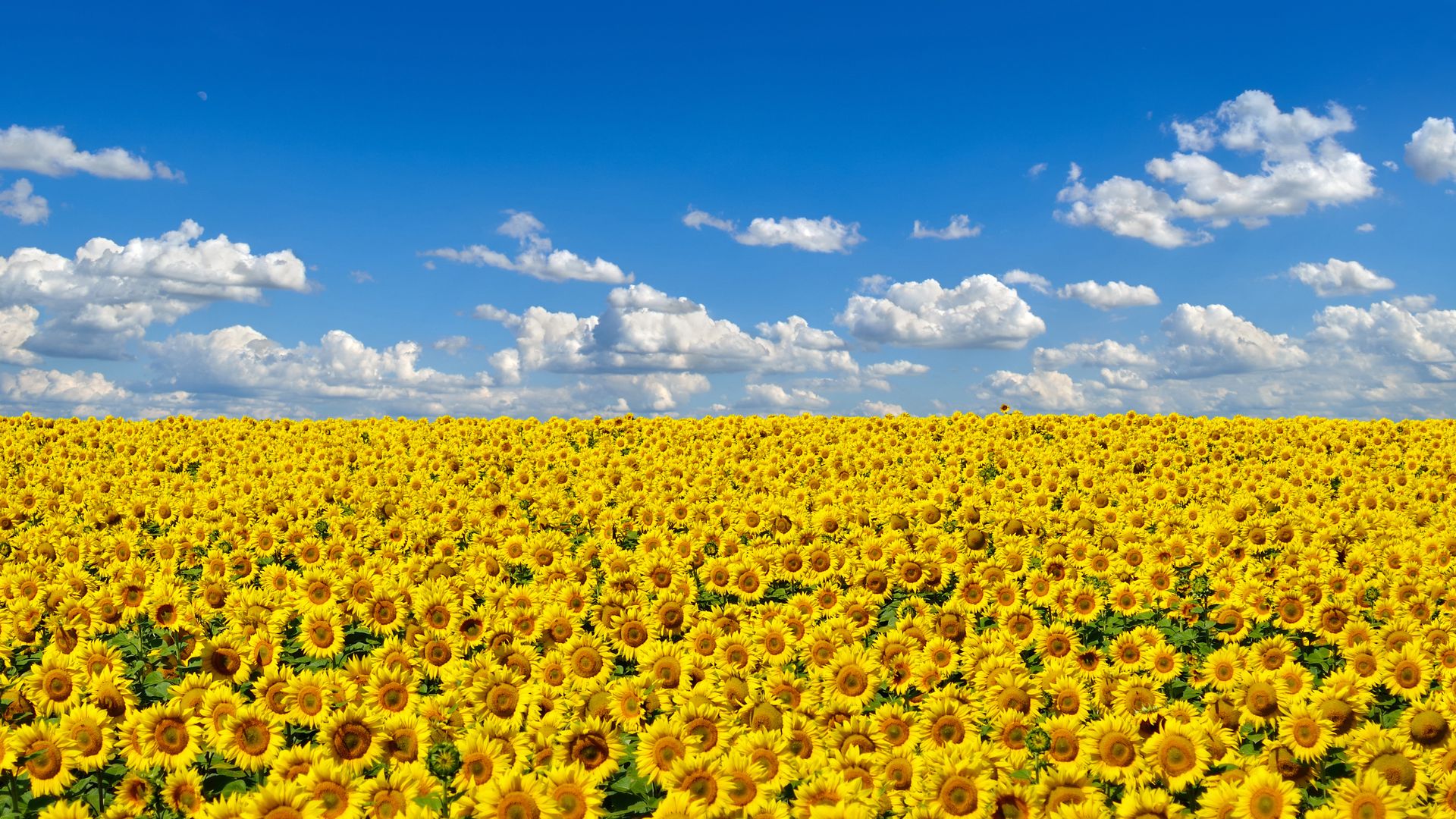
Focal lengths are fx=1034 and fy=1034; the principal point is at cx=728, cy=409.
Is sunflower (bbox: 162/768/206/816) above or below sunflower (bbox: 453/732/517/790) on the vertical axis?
below

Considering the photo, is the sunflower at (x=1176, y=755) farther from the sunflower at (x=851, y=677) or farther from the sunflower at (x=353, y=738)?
the sunflower at (x=353, y=738)

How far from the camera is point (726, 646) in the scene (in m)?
8.76

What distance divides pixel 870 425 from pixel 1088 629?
16202mm

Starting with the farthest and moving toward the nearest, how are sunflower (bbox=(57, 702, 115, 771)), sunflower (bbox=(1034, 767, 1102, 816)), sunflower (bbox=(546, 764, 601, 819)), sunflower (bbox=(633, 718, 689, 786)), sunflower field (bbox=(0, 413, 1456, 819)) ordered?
sunflower (bbox=(57, 702, 115, 771)) < sunflower (bbox=(633, 718, 689, 786)) < sunflower field (bbox=(0, 413, 1456, 819)) < sunflower (bbox=(546, 764, 601, 819)) < sunflower (bbox=(1034, 767, 1102, 816))

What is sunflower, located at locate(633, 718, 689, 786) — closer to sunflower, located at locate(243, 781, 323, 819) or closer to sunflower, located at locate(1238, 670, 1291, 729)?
sunflower, located at locate(243, 781, 323, 819)

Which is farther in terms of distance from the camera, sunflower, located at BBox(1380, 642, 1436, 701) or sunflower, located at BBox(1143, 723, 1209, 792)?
sunflower, located at BBox(1380, 642, 1436, 701)

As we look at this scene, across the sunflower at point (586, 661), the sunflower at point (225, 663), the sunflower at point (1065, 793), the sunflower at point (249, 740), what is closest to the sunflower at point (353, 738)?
the sunflower at point (249, 740)

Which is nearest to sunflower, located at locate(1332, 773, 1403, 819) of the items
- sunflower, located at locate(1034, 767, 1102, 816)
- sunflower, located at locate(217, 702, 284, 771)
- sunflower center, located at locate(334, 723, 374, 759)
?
sunflower, located at locate(1034, 767, 1102, 816)

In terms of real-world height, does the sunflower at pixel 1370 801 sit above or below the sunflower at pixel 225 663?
below

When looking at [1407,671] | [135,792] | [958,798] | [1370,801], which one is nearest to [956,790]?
[958,798]

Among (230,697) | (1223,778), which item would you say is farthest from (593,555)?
(1223,778)

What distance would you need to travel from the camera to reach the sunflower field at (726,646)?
21.0 ft

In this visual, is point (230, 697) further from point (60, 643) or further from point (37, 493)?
point (37, 493)

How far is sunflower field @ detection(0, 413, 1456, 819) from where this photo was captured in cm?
640
